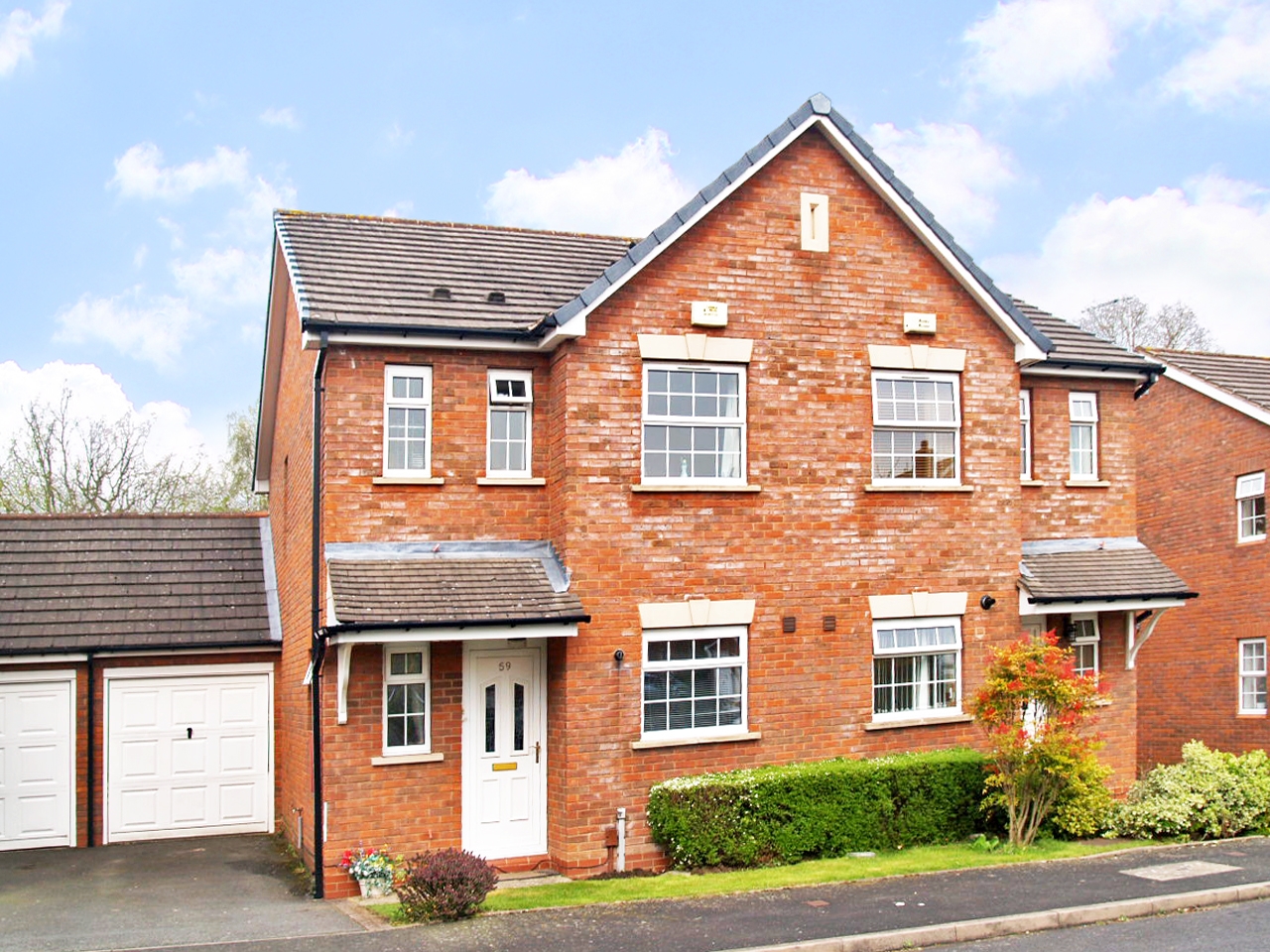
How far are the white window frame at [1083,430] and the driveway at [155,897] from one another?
11.5 m

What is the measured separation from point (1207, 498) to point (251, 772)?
1693 cm

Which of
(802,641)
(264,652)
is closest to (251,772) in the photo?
(264,652)

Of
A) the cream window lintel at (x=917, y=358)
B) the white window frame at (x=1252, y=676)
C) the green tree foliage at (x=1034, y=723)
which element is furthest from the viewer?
the white window frame at (x=1252, y=676)

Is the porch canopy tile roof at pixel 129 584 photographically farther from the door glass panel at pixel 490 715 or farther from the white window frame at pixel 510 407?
the white window frame at pixel 510 407

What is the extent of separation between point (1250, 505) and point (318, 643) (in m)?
16.5

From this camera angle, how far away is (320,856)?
45.2 ft

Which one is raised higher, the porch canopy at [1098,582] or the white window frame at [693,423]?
the white window frame at [693,423]

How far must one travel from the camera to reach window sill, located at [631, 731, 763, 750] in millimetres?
14367

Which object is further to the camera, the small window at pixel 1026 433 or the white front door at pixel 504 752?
the small window at pixel 1026 433

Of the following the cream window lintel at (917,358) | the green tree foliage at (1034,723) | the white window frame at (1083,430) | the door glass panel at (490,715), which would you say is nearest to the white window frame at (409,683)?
the door glass panel at (490,715)

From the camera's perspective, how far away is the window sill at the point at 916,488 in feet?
51.5

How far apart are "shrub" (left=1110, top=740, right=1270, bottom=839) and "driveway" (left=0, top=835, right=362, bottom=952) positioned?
A: 9.53m

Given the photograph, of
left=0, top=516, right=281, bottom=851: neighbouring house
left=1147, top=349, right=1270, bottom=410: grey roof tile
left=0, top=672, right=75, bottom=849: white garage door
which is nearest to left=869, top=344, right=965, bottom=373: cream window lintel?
left=1147, top=349, right=1270, bottom=410: grey roof tile

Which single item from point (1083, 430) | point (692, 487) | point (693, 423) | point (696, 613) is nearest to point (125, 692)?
point (696, 613)
